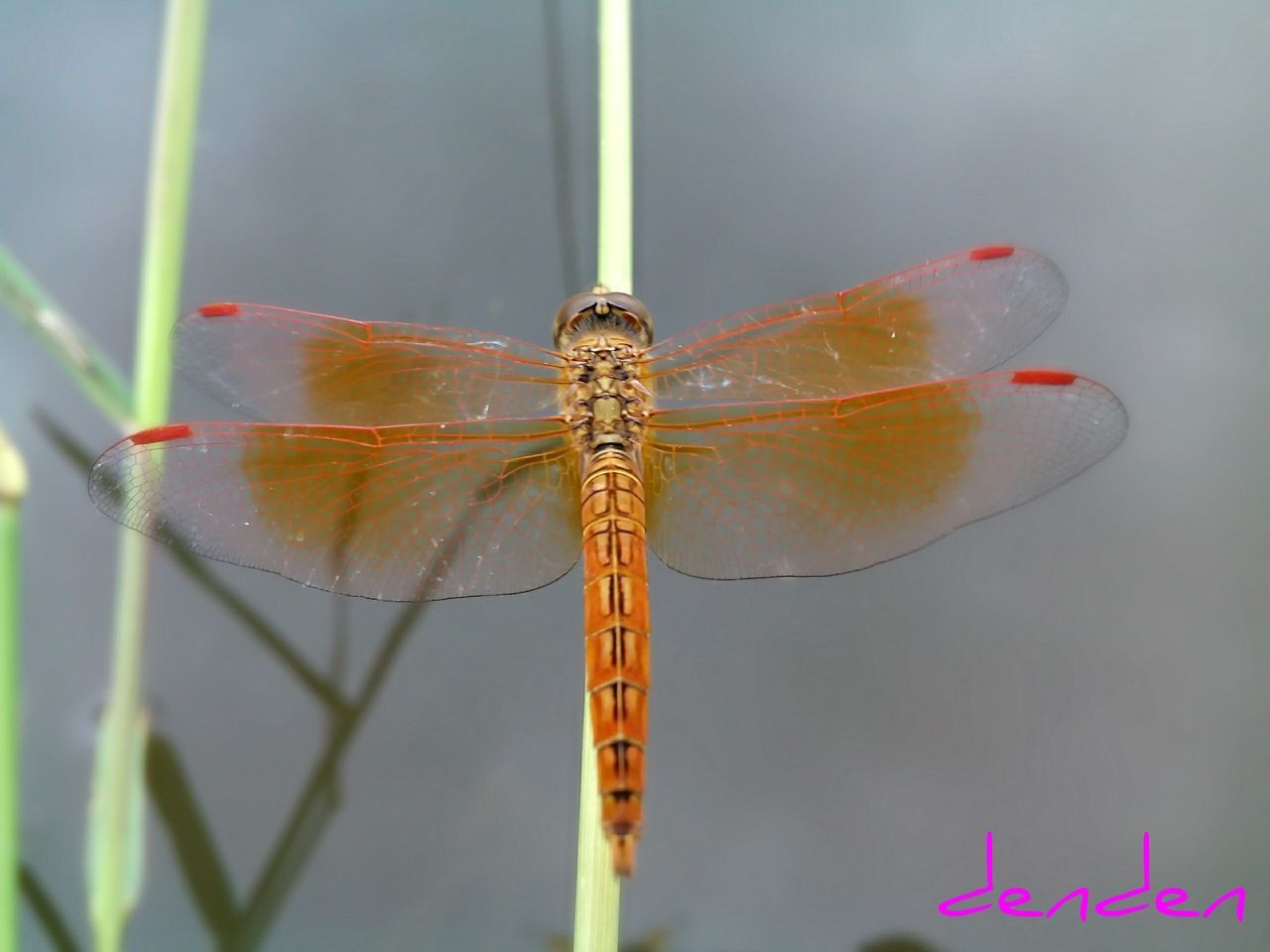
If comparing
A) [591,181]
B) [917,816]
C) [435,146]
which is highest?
[435,146]

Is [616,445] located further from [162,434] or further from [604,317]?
[162,434]

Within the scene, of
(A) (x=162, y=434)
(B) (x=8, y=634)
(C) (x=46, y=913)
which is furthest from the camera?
(C) (x=46, y=913)

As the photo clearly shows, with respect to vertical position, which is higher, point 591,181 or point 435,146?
point 435,146

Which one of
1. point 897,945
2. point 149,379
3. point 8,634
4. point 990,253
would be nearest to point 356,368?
point 149,379

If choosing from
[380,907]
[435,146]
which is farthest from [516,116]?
[380,907]

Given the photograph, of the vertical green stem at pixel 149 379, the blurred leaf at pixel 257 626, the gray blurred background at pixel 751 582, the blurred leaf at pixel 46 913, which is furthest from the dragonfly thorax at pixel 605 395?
the blurred leaf at pixel 46 913

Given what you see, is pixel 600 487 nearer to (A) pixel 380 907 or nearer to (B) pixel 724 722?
(B) pixel 724 722

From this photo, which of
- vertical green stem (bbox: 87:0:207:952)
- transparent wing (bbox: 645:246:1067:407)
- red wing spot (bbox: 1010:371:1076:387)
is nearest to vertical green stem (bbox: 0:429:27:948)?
vertical green stem (bbox: 87:0:207:952)
